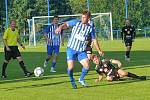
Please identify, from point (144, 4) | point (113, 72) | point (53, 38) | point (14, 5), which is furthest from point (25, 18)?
point (113, 72)

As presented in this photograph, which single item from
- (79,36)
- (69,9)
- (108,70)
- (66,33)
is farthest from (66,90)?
(69,9)

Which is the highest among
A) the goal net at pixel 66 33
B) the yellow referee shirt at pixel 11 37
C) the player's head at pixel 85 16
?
the player's head at pixel 85 16

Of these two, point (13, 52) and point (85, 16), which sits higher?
point (85, 16)

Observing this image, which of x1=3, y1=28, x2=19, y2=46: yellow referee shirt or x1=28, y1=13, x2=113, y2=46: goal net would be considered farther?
x1=28, y1=13, x2=113, y2=46: goal net

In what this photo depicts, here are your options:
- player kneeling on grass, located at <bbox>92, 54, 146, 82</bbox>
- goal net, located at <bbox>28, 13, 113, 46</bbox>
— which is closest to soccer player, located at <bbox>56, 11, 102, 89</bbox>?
player kneeling on grass, located at <bbox>92, 54, 146, 82</bbox>

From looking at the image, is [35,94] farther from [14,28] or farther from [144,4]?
[144,4]

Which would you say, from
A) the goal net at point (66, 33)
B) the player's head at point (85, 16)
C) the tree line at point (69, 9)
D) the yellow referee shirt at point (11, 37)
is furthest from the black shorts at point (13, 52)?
the tree line at point (69, 9)

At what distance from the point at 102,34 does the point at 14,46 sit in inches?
1320

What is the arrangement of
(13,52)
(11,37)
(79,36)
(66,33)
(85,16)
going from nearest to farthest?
1. (85,16)
2. (79,36)
3. (11,37)
4. (13,52)
5. (66,33)

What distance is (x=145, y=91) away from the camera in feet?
40.5

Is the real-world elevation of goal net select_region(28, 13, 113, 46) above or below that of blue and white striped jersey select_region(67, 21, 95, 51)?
below

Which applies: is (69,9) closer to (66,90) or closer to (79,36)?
(79,36)

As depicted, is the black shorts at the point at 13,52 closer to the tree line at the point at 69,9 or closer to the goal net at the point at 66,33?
the goal net at the point at 66,33

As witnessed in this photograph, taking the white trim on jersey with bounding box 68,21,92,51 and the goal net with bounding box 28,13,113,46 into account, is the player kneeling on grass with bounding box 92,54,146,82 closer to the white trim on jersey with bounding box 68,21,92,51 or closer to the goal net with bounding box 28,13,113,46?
the white trim on jersey with bounding box 68,21,92,51
